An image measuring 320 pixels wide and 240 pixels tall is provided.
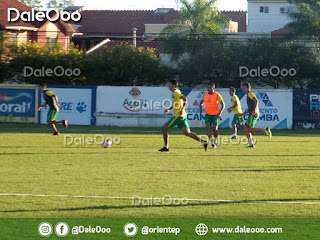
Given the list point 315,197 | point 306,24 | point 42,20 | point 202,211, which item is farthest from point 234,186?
point 42,20

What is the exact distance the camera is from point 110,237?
22.8ft

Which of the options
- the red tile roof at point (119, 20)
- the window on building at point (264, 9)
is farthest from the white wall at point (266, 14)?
the red tile roof at point (119, 20)

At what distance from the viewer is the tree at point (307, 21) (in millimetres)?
43594

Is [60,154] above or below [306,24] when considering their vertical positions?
below

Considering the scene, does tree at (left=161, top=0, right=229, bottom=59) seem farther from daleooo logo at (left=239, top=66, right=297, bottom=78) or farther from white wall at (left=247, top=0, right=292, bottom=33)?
white wall at (left=247, top=0, right=292, bottom=33)

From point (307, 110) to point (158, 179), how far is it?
20.1 m

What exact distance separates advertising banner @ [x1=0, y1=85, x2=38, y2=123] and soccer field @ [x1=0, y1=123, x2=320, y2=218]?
11.6 metres

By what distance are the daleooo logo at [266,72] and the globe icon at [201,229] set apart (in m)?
30.0

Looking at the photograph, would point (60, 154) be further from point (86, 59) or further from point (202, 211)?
point (86, 59)

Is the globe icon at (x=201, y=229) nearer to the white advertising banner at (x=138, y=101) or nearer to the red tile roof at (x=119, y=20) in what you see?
the white advertising banner at (x=138, y=101)

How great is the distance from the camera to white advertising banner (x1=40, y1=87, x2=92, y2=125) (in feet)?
98.8

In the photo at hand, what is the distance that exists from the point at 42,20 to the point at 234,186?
1555 inches

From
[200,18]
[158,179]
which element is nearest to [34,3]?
[200,18]

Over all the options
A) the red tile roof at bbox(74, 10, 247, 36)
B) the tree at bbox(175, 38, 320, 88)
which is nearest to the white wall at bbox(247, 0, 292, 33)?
the red tile roof at bbox(74, 10, 247, 36)
